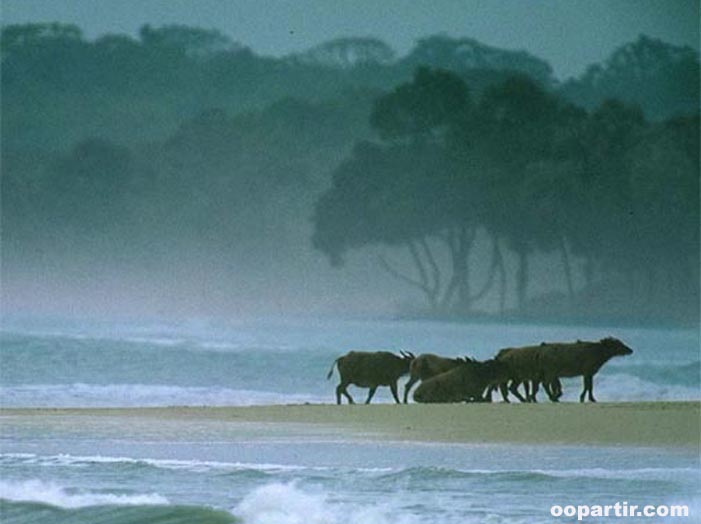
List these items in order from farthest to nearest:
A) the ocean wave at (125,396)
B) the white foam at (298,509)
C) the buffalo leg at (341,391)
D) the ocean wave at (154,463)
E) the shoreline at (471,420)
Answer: the buffalo leg at (341,391)
the ocean wave at (125,396)
the shoreline at (471,420)
the ocean wave at (154,463)
the white foam at (298,509)

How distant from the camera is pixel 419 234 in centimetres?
544

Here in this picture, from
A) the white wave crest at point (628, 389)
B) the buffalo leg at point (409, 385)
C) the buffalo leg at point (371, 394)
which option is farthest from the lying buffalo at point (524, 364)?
the buffalo leg at point (371, 394)

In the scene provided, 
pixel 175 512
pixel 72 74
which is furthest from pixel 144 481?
pixel 72 74

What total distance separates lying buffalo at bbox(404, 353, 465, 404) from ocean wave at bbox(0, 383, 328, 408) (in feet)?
1.63

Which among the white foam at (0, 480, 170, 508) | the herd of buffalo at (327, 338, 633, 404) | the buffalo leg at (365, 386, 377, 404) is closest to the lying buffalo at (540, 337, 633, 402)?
the herd of buffalo at (327, 338, 633, 404)

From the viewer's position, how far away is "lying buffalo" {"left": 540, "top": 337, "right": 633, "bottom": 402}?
18.0 feet

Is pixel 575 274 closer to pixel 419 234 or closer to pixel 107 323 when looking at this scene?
pixel 419 234

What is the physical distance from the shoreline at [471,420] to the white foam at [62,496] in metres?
0.31

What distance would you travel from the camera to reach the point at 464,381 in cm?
554

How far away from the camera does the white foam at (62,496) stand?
489 cm

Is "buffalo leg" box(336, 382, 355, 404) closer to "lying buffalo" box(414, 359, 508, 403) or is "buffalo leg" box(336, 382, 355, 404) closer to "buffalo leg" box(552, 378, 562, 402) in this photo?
"lying buffalo" box(414, 359, 508, 403)

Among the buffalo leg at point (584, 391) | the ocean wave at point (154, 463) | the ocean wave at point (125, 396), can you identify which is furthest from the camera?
the buffalo leg at point (584, 391)

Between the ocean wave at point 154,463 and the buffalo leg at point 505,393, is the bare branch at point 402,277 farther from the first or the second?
the ocean wave at point 154,463

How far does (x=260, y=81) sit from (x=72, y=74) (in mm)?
647
